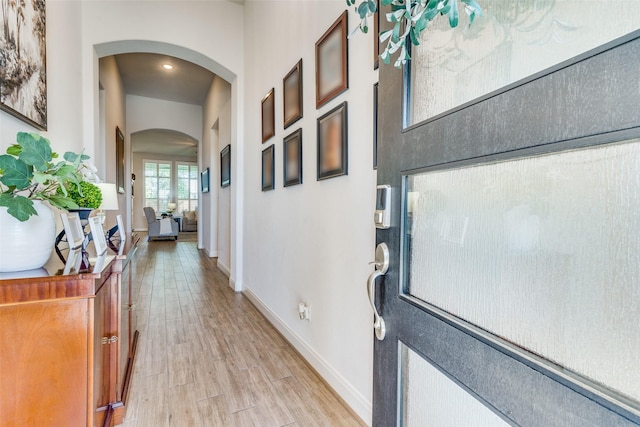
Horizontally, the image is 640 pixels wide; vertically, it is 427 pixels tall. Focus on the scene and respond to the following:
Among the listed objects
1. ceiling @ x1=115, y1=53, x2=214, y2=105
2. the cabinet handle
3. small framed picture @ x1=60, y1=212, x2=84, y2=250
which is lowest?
the cabinet handle

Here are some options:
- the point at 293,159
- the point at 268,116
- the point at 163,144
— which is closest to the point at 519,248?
the point at 293,159

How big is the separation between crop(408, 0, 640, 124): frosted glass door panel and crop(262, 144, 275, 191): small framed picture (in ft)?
6.91

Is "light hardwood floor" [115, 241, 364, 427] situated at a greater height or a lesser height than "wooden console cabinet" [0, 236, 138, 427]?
lesser

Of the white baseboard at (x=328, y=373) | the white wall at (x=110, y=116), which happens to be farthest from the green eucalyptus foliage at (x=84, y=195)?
the white wall at (x=110, y=116)

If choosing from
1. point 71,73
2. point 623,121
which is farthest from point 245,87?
point 623,121

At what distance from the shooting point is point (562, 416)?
0.47 m

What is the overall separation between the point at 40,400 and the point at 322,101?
1.82 metres

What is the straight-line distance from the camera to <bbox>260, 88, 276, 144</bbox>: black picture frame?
2797 millimetres

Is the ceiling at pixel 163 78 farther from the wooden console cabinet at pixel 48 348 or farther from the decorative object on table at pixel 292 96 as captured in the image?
the wooden console cabinet at pixel 48 348

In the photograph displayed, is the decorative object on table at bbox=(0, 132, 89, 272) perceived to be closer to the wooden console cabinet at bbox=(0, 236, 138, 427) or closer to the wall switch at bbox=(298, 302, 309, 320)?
the wooden console cabinet at bbox=(0, 236, 138, 427)

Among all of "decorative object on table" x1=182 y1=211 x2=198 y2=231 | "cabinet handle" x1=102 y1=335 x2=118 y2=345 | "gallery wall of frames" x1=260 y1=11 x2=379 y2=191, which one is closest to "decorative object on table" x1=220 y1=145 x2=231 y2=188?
"gallery wall of frames" x1=260 y1=11 x2=379 y2=191

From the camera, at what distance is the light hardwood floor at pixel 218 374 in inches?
62.8

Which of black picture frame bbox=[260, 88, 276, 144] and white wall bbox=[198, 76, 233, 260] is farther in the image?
white wall bbox=[198, 76, 233, 260]

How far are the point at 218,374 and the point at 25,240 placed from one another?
1.39 metres
